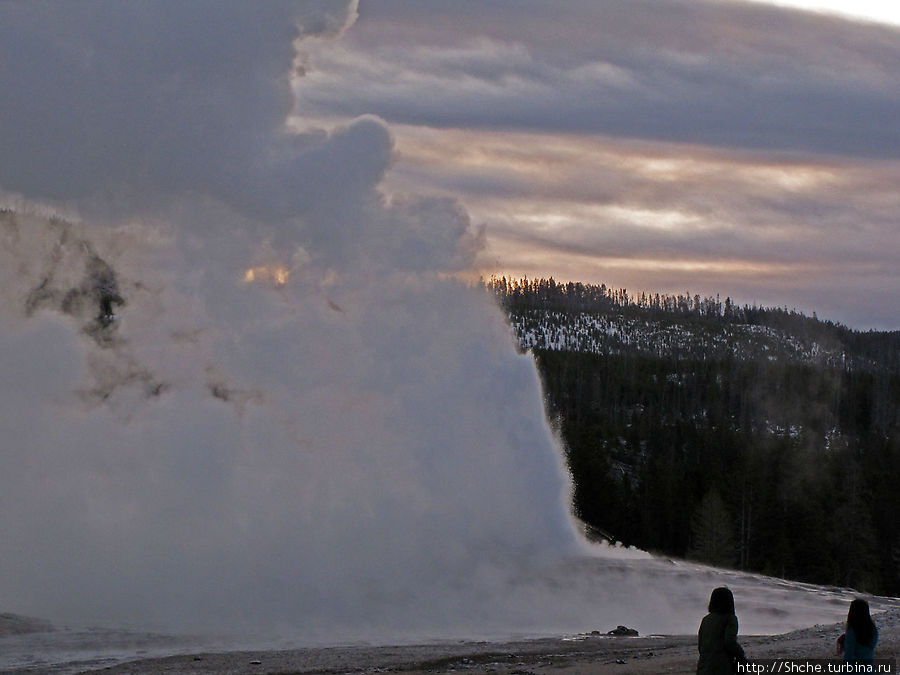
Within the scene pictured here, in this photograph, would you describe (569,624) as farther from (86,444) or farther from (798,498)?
(798,498)

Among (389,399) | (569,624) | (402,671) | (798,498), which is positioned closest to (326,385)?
(389,399)

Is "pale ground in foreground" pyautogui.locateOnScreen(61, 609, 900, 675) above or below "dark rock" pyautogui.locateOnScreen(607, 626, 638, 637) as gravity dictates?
below

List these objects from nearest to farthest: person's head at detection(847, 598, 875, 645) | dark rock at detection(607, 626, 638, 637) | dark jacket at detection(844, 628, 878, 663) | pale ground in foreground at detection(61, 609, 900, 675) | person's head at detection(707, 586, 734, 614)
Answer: person's head at detection(707, 586, 734, 614) → person's head at detection(847, 598, 875, 645) → dark jacket at detection(844, 628, 878, 663) → pale ground in foreground at detection(61, 609, 900, 675) → dark rock at detection(607, 626, 638, 637)

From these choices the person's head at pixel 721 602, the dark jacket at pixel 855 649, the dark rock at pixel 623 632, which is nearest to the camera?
the person's head at pixel 721 602

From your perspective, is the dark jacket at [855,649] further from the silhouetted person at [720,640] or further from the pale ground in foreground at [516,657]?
the pale ground in foreground at [516,657]

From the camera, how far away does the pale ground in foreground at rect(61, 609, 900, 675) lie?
1841 cm

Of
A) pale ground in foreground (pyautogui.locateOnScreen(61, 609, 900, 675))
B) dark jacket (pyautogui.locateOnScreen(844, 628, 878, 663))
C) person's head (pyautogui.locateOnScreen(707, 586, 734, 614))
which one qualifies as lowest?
pale ground in foreground (pyautogui.locateOnScreen(61, 609, 900, 675))

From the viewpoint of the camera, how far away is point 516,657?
20.2 m

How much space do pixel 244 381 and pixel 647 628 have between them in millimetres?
17765

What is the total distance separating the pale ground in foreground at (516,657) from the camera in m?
18.4

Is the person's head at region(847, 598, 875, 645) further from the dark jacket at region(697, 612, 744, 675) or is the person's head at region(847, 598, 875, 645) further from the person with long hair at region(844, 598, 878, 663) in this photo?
the dark jacket at region(697, 612, 744, 675)

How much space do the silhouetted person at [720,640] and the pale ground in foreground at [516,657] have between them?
6.07 metres

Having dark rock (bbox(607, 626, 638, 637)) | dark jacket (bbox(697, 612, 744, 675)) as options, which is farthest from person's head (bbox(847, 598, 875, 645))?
dark rock (bbox(607, 626, 638, 637))

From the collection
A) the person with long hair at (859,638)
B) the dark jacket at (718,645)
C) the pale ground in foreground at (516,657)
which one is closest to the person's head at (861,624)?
the person with long hair at (859,638)
